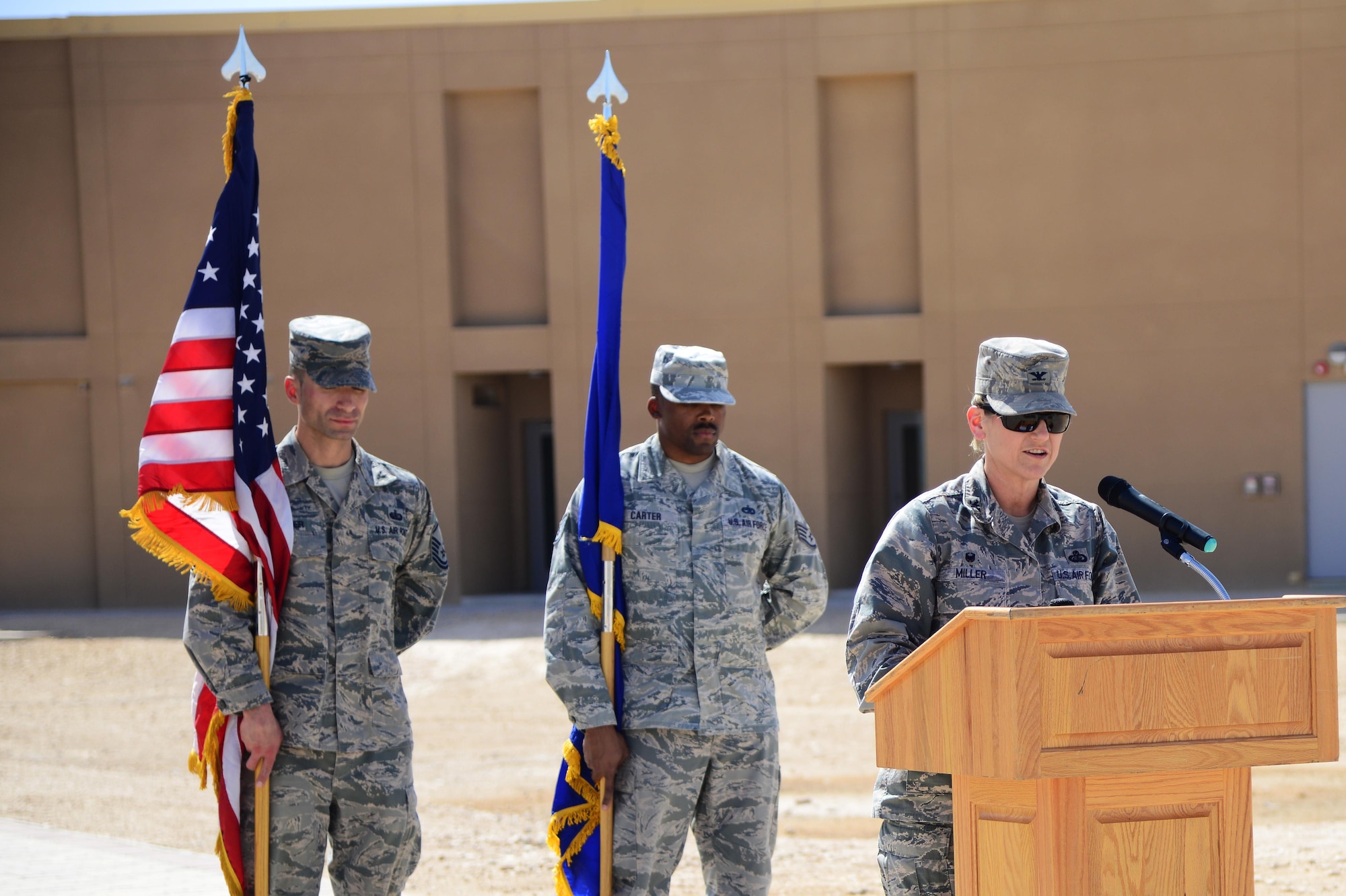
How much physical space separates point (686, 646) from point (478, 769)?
588 cm

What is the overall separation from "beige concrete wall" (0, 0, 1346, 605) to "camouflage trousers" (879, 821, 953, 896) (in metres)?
14.6

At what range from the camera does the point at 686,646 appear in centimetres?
400

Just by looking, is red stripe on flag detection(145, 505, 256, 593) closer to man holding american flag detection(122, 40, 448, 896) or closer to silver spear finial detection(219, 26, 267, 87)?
man holding american flag detection(122, 40, 448, 896)

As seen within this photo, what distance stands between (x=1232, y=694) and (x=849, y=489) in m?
16.6

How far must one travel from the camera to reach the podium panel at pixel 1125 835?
8.16 feet

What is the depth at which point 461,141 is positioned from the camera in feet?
60.7

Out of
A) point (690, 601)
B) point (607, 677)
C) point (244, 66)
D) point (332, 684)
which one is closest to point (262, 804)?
point (332, 684)

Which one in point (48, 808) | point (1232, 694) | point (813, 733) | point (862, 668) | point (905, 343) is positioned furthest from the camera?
point (905, 343)

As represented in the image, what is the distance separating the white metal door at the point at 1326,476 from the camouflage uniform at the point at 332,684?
15.9 meters

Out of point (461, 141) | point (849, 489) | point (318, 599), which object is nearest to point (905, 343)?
point (849, 489)

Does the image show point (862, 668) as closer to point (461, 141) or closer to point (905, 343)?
point (905, 343)

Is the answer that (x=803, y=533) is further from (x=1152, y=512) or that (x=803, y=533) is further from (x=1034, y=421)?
(x=1152, y=512)

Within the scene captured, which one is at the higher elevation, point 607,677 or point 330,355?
point 330,355

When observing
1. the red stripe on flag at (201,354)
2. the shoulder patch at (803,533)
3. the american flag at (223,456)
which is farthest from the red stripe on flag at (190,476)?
the shoulder patch at (803,533)
